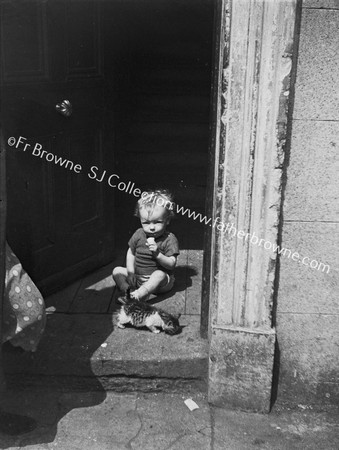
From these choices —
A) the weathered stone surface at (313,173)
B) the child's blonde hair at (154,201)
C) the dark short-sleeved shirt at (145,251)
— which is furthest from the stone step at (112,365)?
the weathered stone surface at (313,173)

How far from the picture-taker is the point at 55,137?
4062 mm

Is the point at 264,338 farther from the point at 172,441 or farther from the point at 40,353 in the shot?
the point at 40,353

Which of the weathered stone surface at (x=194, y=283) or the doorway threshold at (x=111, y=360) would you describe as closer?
the doorway threshold at (x=111, y=360)

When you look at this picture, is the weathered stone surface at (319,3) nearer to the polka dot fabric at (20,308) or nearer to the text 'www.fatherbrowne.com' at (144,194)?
the text 'www.fatherbrowne.com' at (144,194)

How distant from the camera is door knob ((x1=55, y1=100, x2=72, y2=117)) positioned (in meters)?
3.98

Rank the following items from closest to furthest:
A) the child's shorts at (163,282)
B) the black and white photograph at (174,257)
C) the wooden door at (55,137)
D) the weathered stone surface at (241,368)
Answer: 1. the black and white photograph at (174,257)
2. the weathered stone surface at (241,368)
3. the wooden door at (55,137)
4. the child's shorts at (163,282)

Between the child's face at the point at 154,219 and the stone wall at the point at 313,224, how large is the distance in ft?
3.41

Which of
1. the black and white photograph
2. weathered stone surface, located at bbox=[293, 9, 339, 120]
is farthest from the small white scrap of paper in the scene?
weathered stone surface, located at bbox=[293, 9, 339, 120]

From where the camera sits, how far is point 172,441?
3273 millimetres

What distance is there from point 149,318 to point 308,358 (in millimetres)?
980

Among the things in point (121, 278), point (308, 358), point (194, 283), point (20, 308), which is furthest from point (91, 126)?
point (308, 358)

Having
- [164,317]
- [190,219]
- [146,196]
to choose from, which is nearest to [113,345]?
[164,317]

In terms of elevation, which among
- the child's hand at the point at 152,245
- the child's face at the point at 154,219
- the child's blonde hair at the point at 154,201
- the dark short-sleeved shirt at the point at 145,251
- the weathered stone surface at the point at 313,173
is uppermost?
the weathered stone surface at the point at 313,173

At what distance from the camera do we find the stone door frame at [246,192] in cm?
293
